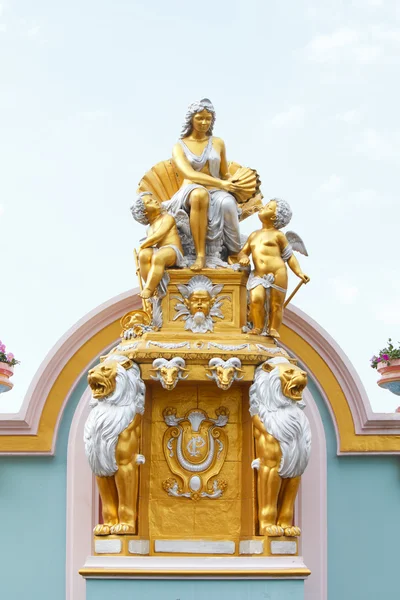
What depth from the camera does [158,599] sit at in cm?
939

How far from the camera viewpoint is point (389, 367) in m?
11.9

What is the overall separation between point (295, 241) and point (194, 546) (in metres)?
2.79

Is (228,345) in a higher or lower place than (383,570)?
higher

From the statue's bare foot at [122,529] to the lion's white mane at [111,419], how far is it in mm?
415

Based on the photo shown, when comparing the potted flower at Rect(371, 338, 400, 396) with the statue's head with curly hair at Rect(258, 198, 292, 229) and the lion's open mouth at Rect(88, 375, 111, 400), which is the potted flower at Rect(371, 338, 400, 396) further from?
the lion's open mouth at Rect(88, 375, 111, 400)

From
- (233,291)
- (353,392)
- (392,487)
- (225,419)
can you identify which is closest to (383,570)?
(392,487)

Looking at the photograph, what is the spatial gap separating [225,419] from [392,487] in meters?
2.15

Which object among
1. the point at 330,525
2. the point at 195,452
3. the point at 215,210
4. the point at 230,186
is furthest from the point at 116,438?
the point at 330,525

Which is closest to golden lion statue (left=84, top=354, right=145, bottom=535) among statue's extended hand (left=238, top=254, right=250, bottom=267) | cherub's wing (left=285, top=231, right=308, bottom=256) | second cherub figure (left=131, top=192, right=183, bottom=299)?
second cherub figure (left=131, top=192, right=183, bottom=299)

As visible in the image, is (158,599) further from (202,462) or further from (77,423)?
(77,423)

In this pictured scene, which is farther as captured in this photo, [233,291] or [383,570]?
[383,570]

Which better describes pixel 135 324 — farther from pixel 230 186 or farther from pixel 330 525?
pixel 330 525

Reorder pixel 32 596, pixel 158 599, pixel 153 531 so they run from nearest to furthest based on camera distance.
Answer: pixel 158 599
pixel 153 531
pixel 32 596

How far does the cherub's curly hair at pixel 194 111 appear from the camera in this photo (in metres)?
10.5
